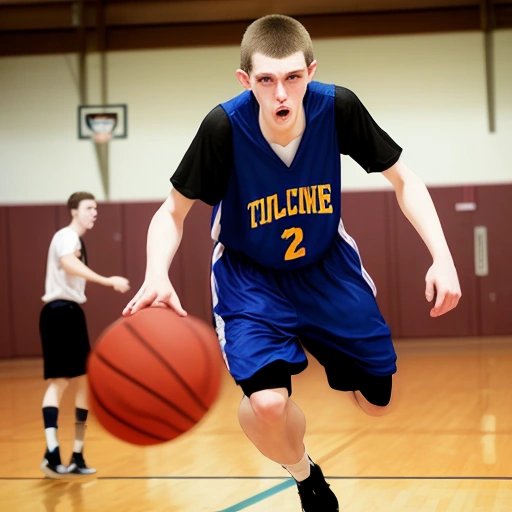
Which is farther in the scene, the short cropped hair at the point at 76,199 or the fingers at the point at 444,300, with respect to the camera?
the short cropped hair at the point at 76,199

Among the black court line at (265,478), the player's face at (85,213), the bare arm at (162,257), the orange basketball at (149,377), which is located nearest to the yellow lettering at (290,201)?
the bare arm at (162,257)

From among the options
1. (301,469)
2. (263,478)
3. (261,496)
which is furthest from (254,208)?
(263,478)

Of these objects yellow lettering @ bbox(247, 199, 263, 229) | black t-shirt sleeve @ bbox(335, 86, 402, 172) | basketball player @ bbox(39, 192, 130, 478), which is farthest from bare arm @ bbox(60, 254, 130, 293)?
black t-shirt sleeve @ bbox(335, 86, 402, 172)

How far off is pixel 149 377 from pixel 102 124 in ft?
37.6

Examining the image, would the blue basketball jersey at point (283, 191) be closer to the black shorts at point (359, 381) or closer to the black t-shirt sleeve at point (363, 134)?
the black t-shirt sleeve at point (363, 134)

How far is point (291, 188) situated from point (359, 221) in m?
10.2

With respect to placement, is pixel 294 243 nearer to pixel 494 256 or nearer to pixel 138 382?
pixel 138 382

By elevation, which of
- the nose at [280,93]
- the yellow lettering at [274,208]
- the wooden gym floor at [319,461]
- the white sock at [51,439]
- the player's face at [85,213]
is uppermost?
the nose at [280,93]

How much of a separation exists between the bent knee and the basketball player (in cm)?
262

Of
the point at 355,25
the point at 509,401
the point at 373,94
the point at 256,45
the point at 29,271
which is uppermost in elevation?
the point at 355,25

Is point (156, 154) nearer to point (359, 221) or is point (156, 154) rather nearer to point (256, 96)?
point (359, 221)

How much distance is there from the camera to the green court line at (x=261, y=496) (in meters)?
4.61

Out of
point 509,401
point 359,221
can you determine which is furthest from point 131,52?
point 509,401

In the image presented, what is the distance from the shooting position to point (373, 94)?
13.9m
